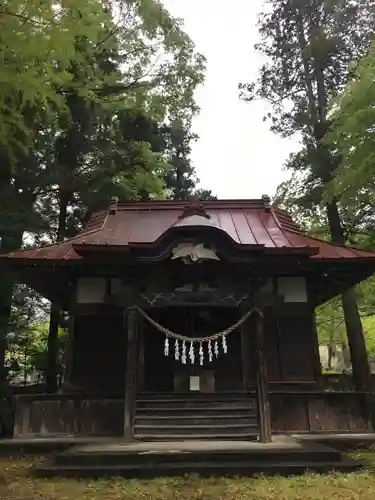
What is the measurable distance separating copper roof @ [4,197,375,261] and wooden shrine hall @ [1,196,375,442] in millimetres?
67

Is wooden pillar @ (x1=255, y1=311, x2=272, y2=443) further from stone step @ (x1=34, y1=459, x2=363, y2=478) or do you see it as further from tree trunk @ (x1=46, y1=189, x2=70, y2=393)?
tree trunk @ (x1=46, y1=189, x2=70, y2=393)

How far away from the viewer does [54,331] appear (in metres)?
14.2

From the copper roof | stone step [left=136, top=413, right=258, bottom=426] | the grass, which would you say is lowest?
the grass

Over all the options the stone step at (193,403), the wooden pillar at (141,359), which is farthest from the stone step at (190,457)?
the wooden pillar at (141,359)

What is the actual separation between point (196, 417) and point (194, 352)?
1.99 metres

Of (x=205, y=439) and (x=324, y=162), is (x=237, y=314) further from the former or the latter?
(x=324, y=162)

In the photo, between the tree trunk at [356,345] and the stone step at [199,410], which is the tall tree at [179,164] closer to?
the tree trunk at [356,345]

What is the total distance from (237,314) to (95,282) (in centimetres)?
320

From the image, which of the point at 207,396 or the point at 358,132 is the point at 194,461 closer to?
the point at 207,396

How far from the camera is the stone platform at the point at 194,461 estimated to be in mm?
6676

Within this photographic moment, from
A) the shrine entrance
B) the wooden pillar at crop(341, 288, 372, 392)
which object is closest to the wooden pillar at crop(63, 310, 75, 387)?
the shrine entrance

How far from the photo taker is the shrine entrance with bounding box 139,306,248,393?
32.1 ft

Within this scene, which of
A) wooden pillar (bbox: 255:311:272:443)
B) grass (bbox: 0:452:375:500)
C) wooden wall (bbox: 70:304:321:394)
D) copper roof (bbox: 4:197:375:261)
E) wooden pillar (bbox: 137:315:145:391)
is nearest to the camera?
grass (bbox: 0:452:375:500)

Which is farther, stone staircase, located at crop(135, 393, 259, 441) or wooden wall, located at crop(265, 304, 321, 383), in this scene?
wooden wall, located at crop(265, 304, 321, 383)
